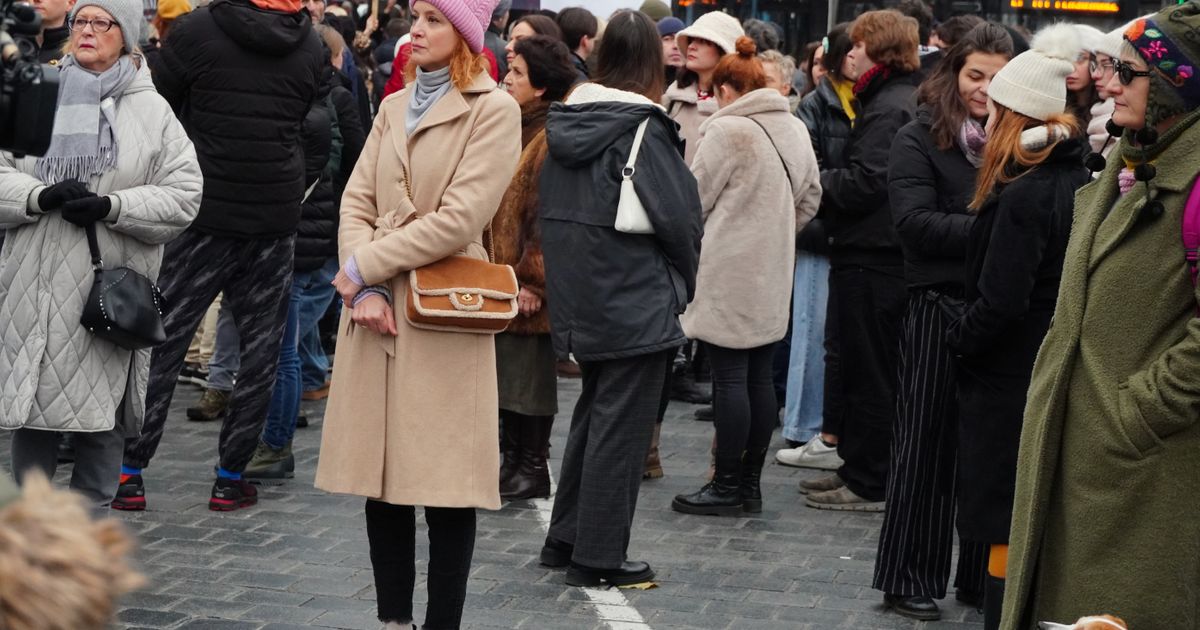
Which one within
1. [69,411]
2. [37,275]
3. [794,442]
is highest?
[37,275]

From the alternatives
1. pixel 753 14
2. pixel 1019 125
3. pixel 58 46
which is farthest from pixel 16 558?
pixel 753 14

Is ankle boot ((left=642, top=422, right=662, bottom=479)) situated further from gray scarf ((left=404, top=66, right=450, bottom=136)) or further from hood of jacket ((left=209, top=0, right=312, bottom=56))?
gray scarf ((left=404, top=66, right=450, bottom=136))

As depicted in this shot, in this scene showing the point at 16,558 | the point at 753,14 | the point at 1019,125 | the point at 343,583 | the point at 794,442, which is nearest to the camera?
the point at 16,558

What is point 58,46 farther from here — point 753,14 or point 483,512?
point 753,14

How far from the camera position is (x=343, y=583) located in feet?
20.7

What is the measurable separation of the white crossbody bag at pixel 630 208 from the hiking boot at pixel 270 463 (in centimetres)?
259

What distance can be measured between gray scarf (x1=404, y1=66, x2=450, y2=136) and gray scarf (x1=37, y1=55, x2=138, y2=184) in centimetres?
129

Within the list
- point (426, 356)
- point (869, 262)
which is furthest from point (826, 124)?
point (426, 356)

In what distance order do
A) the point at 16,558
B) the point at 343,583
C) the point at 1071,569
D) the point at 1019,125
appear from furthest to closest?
the point at 343,583 → the point at 1019,125 → the point at 1071,569 → the point at 16,558

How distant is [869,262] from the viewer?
8.14 m

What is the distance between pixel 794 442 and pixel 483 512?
225cm

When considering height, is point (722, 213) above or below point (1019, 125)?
below

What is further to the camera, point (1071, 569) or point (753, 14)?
point (753, 14)

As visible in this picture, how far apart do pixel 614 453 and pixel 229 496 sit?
1945mm
